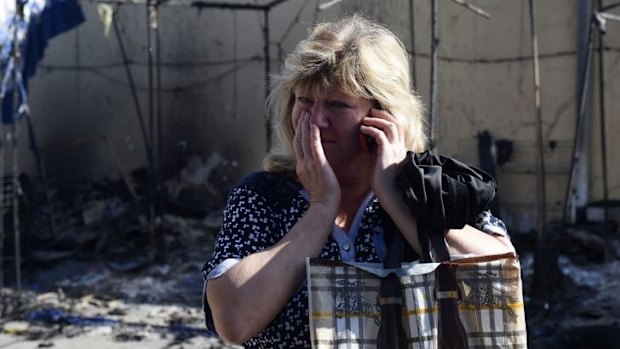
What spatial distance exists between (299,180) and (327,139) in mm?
150

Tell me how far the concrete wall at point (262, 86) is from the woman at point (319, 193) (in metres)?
6.63

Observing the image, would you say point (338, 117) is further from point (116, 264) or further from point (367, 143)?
point (116, 264)

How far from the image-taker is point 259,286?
67.7 inches

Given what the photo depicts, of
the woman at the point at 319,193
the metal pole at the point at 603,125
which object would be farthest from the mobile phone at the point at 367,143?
the metal pole at the point at 603,125

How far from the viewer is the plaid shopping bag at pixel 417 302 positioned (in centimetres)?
169

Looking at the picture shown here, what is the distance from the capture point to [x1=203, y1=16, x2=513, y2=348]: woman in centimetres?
175

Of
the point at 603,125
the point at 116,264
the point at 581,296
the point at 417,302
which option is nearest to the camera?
the point at 417,302

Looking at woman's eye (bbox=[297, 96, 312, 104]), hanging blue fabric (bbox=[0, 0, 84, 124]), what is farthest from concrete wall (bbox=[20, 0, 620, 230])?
woman's eye (bbox=[297, 96, 312, 104])

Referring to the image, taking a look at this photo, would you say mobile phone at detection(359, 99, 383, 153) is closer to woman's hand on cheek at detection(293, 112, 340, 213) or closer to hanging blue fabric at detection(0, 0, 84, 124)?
woman's hand on cheek at detection(293, 112, 340, 213)

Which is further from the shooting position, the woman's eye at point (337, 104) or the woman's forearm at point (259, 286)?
the woman's eye at point (337, 104)

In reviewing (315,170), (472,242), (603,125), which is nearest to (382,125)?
(315,170)

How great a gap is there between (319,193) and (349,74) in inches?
11.5

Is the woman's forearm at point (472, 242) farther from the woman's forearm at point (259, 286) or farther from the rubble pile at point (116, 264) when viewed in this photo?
the rubble pile at point (116, 264)

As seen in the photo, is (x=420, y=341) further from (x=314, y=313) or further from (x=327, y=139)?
(x=327, y=139)
